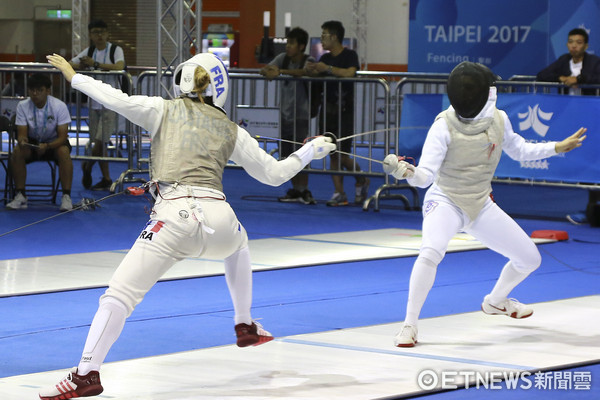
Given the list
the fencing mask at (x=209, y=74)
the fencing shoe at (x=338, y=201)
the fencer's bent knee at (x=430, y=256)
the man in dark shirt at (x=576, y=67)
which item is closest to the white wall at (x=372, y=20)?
the fencing shoe at (x=338, y=201)

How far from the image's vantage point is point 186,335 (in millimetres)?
5027

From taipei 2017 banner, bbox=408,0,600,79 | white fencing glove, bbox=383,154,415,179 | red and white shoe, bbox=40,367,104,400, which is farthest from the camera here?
→ taipei 2017 banner, bbox=408,0,600,79

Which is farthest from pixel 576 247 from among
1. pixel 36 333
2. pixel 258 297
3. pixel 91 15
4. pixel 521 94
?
pixel 91 15

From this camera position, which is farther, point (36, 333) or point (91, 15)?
point (91, 15)

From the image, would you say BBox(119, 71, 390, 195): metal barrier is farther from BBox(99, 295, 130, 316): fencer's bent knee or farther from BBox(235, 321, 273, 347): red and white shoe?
BBox(99, 295, 130, 316): fencer's bent knee

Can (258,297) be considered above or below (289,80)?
below

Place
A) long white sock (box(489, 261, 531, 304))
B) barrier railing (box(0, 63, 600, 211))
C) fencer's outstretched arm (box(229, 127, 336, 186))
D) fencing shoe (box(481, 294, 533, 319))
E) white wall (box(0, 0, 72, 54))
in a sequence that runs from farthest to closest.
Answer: white wall (box(0, 0, 72, 54)), barrier railing (box(0, 63, 600, 211)), fencing shoe (box(481, 294, 533, 319)), long white sock (box(489, 261, 531, 304)), fencer's outstretched arm (box(229, 127, 336, 186))

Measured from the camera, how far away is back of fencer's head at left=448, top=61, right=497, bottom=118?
16.1 feet

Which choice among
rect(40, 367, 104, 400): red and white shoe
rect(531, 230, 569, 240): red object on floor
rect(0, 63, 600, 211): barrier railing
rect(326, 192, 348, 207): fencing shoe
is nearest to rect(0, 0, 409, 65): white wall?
rect(0, 63, 600, 211): barrier railing

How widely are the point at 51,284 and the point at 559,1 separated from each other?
26.9 ft

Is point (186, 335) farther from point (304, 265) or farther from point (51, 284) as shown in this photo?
point (304, 265)

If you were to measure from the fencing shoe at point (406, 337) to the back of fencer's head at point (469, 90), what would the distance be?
1.08m

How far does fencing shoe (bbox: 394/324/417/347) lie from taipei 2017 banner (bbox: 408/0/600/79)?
29.3ft

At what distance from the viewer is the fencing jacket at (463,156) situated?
492 centimetres
